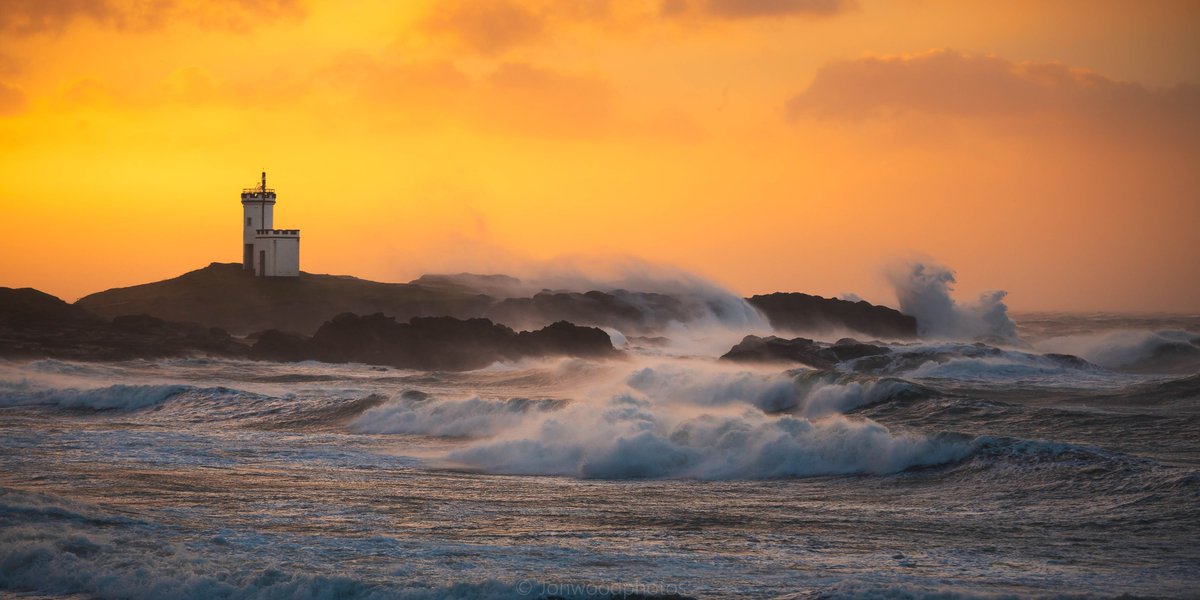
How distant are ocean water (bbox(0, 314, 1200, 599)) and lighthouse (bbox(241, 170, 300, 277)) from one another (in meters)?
41.6

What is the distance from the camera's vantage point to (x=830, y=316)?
5650 centimetres

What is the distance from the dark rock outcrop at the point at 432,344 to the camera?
4481cm

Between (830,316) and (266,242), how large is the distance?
33600mm

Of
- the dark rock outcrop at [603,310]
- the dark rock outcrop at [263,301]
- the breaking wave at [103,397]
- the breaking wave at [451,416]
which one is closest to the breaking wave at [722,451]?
the breaking wave at [451,416]

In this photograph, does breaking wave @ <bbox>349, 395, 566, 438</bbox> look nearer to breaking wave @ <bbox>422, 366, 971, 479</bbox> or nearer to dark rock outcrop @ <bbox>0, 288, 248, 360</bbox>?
breaking wave @ <bbox>422, 366, 971, 479</bbox>

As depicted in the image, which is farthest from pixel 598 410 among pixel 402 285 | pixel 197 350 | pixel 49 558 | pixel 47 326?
pixel 402 285

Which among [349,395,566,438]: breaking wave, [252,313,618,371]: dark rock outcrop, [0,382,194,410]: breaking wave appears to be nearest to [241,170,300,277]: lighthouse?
[252,313,618,371]: dark rock outcrop

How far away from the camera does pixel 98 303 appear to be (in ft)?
230

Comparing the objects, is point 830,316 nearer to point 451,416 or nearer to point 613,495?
point 451,416

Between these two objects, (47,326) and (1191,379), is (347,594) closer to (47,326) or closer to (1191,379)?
(1191,379)

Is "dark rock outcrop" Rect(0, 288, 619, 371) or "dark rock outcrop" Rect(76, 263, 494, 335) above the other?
"dark rock outcrop" Rect(76, 263, 494, 335)

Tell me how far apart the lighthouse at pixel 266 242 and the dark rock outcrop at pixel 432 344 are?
21332 millimetres

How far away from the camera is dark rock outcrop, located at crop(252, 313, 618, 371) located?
44.8 metres

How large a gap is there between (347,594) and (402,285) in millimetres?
69076
